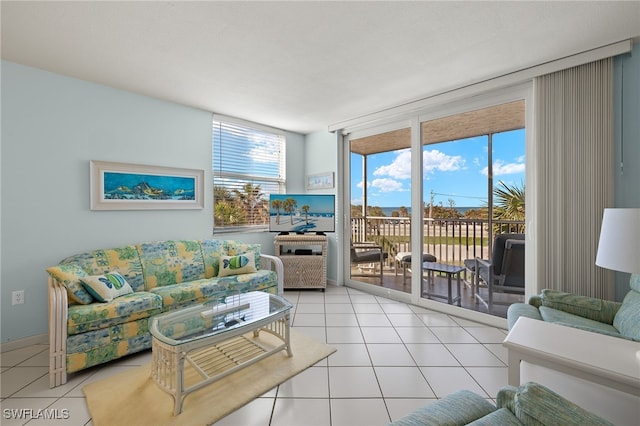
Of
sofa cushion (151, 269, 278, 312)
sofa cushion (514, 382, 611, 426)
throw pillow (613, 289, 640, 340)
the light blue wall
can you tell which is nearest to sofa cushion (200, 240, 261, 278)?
sofa cushion (151, 269, 278, 312)

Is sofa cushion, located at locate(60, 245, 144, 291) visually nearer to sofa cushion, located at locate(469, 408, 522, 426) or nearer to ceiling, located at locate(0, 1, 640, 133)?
ceiling, located at locate(0, 1, 640, 133)

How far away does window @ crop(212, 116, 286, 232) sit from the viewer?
3834 millimetres

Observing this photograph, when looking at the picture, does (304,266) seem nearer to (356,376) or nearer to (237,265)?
(237,265)

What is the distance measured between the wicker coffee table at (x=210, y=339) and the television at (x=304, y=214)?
1700mm

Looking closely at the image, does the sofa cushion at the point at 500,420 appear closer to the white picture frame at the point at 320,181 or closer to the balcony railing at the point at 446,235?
the balcony railing at the point at 446,235

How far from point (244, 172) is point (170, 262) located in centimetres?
167

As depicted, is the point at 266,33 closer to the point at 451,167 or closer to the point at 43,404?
the point at 451,167

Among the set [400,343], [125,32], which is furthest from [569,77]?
[125,32]

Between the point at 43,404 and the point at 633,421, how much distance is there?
3.09 metres

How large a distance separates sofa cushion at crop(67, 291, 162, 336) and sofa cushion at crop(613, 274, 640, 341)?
3.34 metres

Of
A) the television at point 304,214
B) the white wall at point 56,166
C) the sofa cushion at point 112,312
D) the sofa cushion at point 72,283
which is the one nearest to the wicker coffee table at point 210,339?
the sofa cushion at point 112,312

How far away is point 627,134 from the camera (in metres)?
2.14

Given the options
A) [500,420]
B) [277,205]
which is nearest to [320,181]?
[277,205]

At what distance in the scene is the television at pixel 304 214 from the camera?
4223 mm
